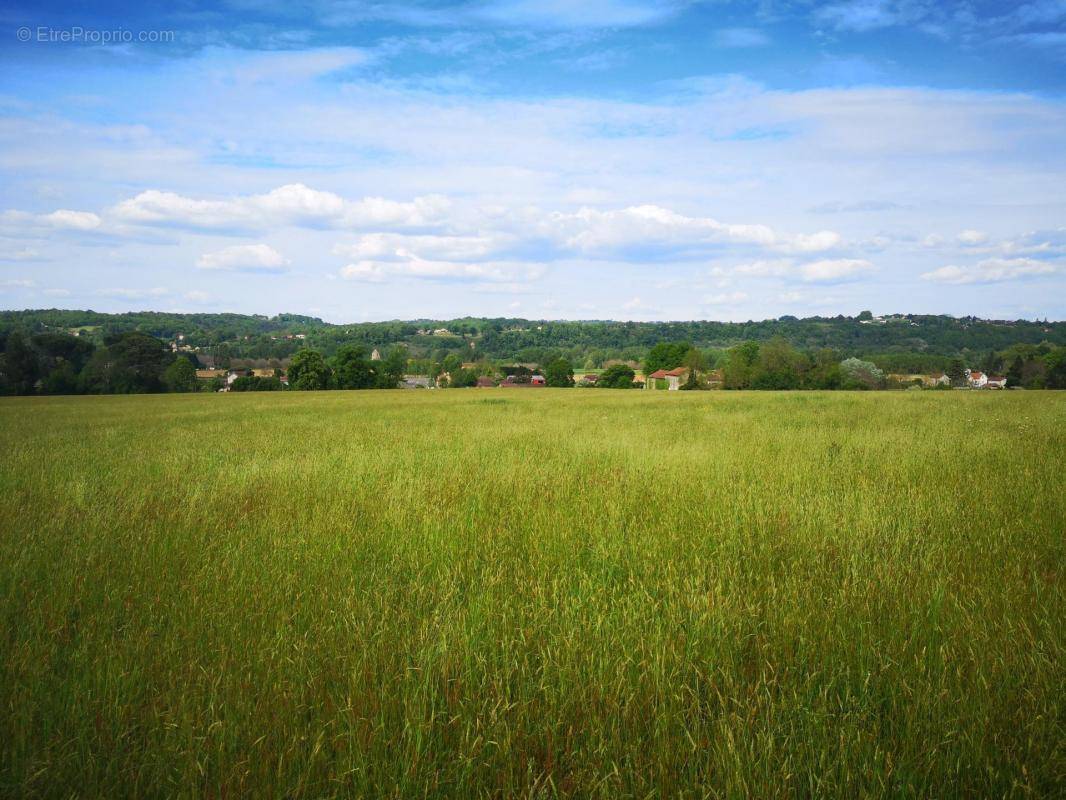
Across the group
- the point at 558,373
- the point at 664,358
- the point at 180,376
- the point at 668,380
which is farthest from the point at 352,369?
the point at 664,358

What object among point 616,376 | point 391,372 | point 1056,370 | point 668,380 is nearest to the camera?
point 1056,370

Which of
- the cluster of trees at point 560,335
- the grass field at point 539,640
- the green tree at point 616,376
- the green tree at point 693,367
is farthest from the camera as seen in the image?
the cluster of trees at point 560,335

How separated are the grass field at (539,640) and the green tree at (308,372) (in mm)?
60865

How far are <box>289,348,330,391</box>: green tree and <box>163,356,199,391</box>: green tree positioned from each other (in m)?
10.3

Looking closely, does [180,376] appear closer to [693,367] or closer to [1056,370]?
[693,367]

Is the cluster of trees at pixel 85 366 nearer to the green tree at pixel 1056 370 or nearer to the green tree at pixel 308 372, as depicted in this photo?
the green tree at pixel 308 372

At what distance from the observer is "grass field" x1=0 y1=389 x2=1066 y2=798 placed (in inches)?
104

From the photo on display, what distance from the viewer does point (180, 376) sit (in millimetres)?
56781

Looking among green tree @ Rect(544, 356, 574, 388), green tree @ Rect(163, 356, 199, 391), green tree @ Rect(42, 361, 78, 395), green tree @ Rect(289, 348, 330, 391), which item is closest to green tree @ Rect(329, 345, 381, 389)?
green tree @ Rect(289, 348, 330, 391)

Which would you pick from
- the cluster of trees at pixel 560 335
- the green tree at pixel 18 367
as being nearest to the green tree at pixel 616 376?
the cluster of trees at pixel 560 335

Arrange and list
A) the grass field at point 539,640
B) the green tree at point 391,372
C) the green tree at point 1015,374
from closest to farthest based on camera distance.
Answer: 1. the grass field at point 539,640
2. the green tree at point 1015,374
3. the green tree at point 391,372

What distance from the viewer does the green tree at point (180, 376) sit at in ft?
182

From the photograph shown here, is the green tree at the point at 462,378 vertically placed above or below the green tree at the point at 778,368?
below

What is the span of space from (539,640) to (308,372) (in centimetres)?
6832
